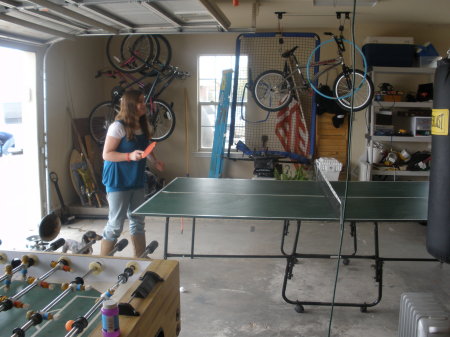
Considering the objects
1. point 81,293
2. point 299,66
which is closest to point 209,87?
point 299,66

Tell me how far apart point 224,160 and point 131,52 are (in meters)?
2.07

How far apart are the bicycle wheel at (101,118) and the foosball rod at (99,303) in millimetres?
4655

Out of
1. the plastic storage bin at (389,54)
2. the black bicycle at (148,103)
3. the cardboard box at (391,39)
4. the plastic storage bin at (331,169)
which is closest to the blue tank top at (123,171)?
the black bicycle at (148,103)

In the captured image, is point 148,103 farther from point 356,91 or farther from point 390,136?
point 390,136

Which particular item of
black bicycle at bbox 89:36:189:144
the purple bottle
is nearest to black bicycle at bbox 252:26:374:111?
black bicycle at bbox 89:36:189:144

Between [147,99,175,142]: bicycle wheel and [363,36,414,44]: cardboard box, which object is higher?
A: [363,36,414,44]: cardboard box

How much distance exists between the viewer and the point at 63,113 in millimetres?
5746

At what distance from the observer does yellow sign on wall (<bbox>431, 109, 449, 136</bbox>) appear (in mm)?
1684

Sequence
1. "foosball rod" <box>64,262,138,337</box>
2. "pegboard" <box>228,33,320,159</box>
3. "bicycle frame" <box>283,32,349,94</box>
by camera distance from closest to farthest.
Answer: "foosball rod" <box>64,262,138,337</box>, "bicycle frame" <box>283,32,349,94</box>, "pegboard" <box>228,33,320,159</box>

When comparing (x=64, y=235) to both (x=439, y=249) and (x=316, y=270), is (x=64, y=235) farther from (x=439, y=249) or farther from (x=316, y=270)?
(x=439, y=249)

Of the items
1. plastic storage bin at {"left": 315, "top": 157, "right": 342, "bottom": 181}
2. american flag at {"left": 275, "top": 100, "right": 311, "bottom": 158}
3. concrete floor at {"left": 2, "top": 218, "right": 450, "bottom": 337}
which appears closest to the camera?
concrete floor at {"left": 2, "top": 218, "right": 450, "bottom": 337}

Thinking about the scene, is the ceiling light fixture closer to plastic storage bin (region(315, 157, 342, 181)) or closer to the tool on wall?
plastic storage bin (region(315, 157, 342, 181))

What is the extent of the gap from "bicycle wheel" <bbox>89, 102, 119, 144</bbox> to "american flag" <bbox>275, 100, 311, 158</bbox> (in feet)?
7.83

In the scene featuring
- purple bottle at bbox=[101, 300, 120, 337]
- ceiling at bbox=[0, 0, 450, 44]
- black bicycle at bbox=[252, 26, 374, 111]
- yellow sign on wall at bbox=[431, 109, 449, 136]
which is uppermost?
ceiling at bbox=[0, 0, 450, 44]
